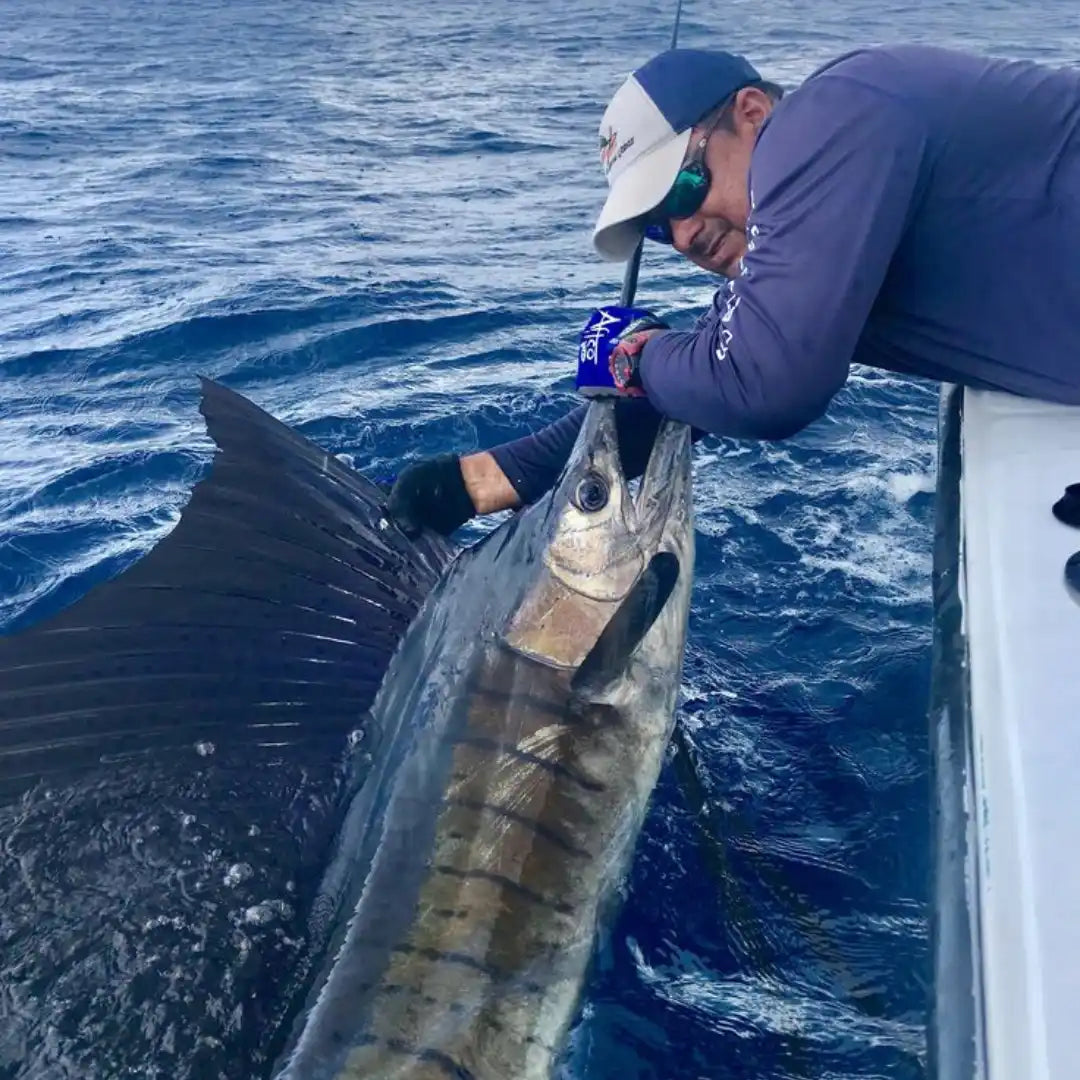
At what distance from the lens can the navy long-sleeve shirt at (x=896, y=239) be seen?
2.35 meters

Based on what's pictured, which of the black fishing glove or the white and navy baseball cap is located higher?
the white and navy baseball cap

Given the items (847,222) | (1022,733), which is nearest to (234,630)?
(847,222)

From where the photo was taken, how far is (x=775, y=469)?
5.33 meters

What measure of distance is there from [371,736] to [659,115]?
1.48 metres

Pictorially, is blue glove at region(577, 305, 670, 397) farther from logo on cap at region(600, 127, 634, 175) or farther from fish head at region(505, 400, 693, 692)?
logo on cap at region(600, 127, 634, 175)

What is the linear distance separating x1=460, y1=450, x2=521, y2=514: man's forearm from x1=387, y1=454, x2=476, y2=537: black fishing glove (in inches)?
0.8

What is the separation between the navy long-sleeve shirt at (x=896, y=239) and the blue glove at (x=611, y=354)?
0.09 m

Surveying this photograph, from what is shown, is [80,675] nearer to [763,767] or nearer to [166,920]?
[166,920]

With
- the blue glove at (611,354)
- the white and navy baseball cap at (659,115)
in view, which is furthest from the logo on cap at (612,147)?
the blue glove at (611,354)

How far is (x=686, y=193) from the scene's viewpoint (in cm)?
→ 280

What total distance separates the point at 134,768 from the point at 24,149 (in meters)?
12.1

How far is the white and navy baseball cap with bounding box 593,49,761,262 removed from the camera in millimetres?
2725

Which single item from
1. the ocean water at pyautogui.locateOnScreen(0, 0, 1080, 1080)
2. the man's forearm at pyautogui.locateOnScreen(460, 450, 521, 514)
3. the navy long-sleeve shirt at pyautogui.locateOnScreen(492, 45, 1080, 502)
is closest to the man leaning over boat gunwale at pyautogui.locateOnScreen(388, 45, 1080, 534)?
the navy long-sleeve shirt at pyautogui.locateOnScreen(492, 45, 1080, 502)

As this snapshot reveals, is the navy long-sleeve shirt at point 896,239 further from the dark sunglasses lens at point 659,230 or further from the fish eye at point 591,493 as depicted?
the dark sunglasses lens at point 659,230
